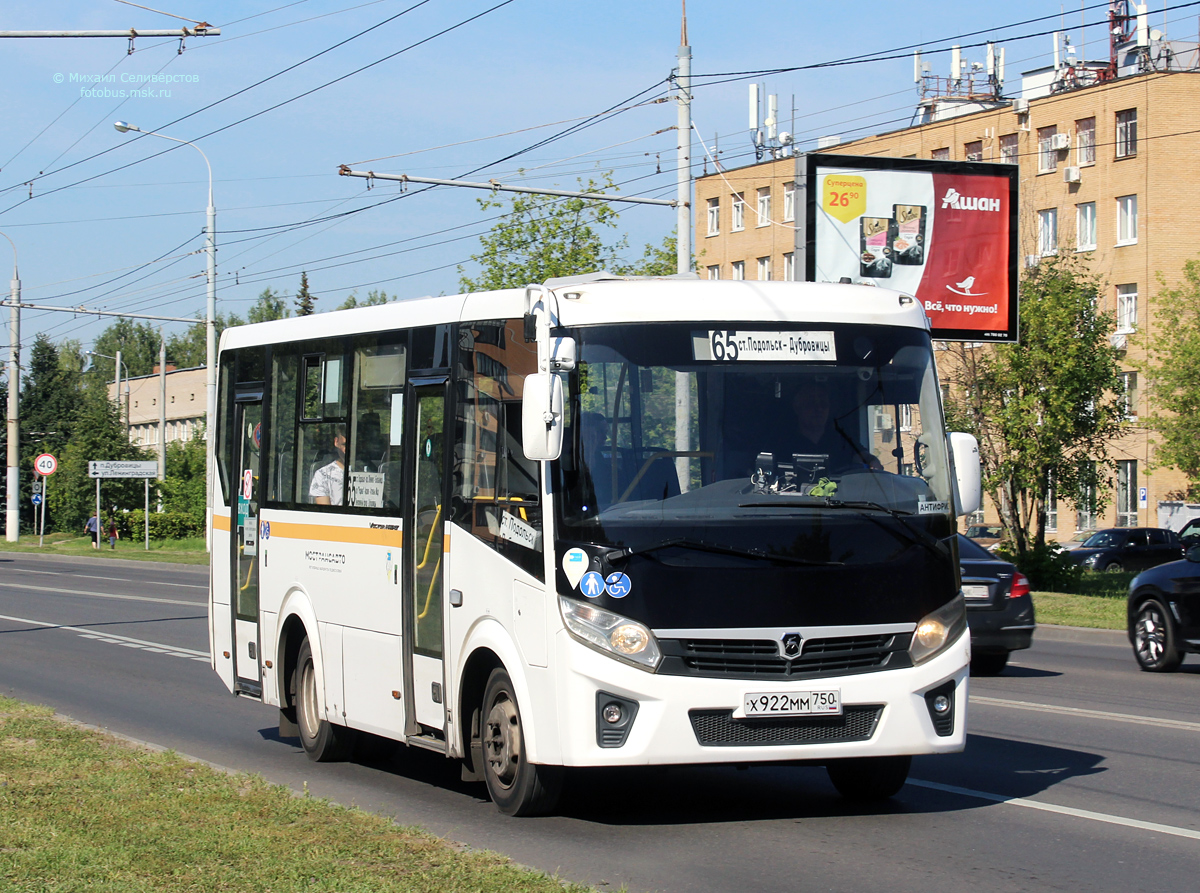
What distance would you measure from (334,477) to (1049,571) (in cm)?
2378

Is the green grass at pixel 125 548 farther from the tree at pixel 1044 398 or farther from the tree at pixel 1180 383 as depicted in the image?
the tree at pixel 1180 383

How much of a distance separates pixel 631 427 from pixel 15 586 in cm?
2783

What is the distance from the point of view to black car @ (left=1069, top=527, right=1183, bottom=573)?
163 ft

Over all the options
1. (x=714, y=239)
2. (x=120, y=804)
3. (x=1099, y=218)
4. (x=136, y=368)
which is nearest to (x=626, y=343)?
(x=120, y=804)

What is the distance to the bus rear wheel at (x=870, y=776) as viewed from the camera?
8273 mm

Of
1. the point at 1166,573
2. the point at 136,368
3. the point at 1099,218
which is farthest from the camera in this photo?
the point at 136,368

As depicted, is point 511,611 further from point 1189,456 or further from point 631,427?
point 1189,456

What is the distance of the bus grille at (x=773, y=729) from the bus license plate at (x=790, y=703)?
0.12ft

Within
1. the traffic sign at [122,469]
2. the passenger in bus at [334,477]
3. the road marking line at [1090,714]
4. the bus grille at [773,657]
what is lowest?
the road marking line at [1090,714]

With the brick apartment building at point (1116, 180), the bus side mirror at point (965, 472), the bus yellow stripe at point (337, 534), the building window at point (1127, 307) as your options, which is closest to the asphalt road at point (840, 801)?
the bus yellow stripe at point (337, 534)

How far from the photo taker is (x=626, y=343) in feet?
25.6

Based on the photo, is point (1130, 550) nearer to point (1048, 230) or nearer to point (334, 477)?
point (1048, 230)

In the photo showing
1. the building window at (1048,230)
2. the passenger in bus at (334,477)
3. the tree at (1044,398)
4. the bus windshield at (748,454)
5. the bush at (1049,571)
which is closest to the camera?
the bus windshield at (748,454)

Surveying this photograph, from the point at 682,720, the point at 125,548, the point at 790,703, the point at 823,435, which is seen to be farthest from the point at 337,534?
the point at 125,548
